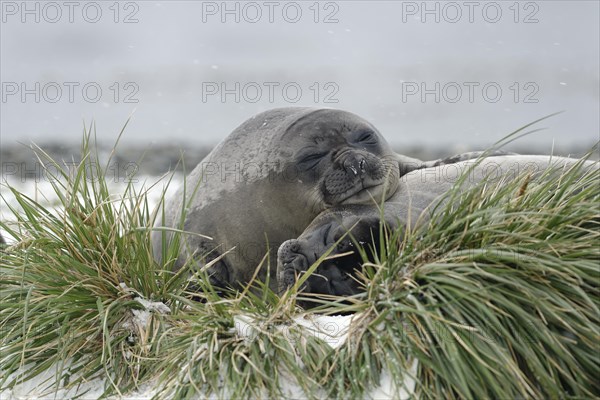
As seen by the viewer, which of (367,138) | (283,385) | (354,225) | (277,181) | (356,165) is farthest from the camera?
(367,138)

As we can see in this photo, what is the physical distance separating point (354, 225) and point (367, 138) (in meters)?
0.87

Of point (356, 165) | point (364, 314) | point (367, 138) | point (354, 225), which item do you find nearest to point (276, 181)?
point (356, 165)

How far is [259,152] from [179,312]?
1159 millimetres

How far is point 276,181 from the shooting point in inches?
188

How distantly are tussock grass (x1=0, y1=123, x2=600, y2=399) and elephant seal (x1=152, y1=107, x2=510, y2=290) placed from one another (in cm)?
62

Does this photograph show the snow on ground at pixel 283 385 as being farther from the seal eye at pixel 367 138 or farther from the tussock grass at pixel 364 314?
the seal eye at pixel 367 138

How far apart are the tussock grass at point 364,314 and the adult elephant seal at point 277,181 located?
0.55 metres

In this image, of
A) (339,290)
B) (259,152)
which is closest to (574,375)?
(339,290)

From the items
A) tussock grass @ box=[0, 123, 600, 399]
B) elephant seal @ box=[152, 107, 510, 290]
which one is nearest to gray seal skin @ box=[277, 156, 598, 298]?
elephant seal @ box=[152, 107, 510, 290]

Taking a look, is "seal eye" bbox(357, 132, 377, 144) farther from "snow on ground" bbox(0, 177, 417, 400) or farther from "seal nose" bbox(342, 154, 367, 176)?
"snow on ground" bbox(0, 177, 417, 400)

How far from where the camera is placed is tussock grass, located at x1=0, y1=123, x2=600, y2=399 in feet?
11.0

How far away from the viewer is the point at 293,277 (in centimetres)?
425

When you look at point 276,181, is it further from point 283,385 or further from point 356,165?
point 283,385

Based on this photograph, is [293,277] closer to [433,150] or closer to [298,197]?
[298,197]
